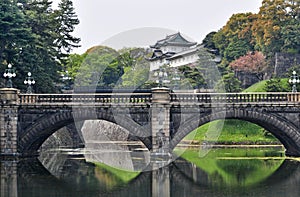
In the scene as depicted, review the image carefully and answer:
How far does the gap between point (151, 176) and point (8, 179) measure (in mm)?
7409

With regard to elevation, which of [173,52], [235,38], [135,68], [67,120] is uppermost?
[173,52]

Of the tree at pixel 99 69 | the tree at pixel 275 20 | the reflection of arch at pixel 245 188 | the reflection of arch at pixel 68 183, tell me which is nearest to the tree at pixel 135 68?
the tree at pixel 99 69

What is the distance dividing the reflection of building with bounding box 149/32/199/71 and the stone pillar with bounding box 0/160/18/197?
167 ft

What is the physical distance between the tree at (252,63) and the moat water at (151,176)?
2600cm

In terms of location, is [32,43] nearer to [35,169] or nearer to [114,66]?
[35,169]

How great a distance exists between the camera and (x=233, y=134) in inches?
2265

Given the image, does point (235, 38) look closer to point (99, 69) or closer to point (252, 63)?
point (252, 63)

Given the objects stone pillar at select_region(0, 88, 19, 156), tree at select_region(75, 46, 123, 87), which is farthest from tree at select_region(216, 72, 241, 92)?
stone pillar at select_region(0, 88, 19, 156)

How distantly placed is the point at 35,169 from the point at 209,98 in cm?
→ 1266

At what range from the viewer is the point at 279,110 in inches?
1581

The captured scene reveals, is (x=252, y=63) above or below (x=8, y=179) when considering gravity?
above

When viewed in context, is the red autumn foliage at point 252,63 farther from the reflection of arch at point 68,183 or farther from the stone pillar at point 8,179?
the stone pillar at point 8,179

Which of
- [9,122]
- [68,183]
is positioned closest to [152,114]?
[9,122]

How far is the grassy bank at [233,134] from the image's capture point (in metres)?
55.9
